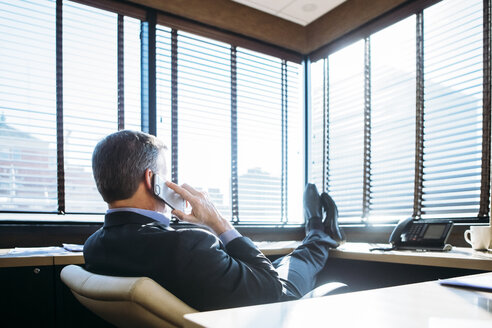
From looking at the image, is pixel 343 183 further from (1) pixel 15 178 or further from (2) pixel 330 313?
(2) pixel 330 313

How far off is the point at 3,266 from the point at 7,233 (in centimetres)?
70

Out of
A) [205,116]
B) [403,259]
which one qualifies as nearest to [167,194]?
[403,259]

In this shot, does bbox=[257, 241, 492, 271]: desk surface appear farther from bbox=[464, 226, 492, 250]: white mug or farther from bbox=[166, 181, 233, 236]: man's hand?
bbox=[166, 181, 233, 236]: man's hand

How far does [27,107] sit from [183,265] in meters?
1.92

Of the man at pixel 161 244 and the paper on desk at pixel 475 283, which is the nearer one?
the paper on desk at pixel 475 283

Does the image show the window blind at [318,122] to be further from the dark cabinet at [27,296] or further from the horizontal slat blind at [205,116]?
the dark cabinet at [27,296]

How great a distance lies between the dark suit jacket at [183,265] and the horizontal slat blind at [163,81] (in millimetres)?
1782

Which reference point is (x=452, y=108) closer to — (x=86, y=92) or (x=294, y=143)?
(x=294, y=143)

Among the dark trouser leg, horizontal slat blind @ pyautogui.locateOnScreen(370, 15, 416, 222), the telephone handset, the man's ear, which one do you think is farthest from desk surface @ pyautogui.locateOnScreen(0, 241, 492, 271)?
horizontal slat blind @ pyautogui.locateOnScreen(370, 15, 416, 222)

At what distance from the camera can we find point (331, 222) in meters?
2.70

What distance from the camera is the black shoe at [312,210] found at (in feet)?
8.66

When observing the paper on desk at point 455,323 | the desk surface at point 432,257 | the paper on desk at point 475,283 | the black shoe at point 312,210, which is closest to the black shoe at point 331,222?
the black shoe at point 312,210

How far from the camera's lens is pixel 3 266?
1.70 metres

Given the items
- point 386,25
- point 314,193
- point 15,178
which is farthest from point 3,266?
point 386,25
